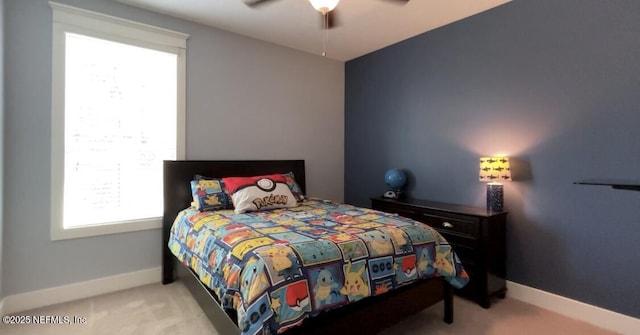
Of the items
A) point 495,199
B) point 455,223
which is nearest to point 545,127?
point 495,199

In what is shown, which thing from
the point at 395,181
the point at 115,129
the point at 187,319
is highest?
the point at 115,129

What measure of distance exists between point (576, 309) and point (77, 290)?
4032mm

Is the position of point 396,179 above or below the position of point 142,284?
above

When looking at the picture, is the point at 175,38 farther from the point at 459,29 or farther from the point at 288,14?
the point at 459,29

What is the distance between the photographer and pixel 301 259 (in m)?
1.64

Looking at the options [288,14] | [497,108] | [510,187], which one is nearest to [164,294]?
[288,14]

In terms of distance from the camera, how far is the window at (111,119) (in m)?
2.59

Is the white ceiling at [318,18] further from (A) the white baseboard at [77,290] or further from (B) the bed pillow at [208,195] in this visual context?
(A) the white baseboard at [77,290]

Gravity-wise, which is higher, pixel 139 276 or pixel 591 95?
pixel 591 95

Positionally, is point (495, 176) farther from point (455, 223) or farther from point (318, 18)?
point (318, 18)

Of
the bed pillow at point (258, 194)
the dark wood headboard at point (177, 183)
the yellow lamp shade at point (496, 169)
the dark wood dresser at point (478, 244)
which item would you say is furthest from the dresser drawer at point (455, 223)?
the dark wood headboard at point (177, 183)

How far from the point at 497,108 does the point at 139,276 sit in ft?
12.1

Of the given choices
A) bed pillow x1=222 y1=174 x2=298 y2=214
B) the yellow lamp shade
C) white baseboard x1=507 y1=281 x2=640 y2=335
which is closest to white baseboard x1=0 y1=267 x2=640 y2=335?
white baseboard x1=507 y1=281 x2=640 y2=335

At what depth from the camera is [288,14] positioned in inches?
119
